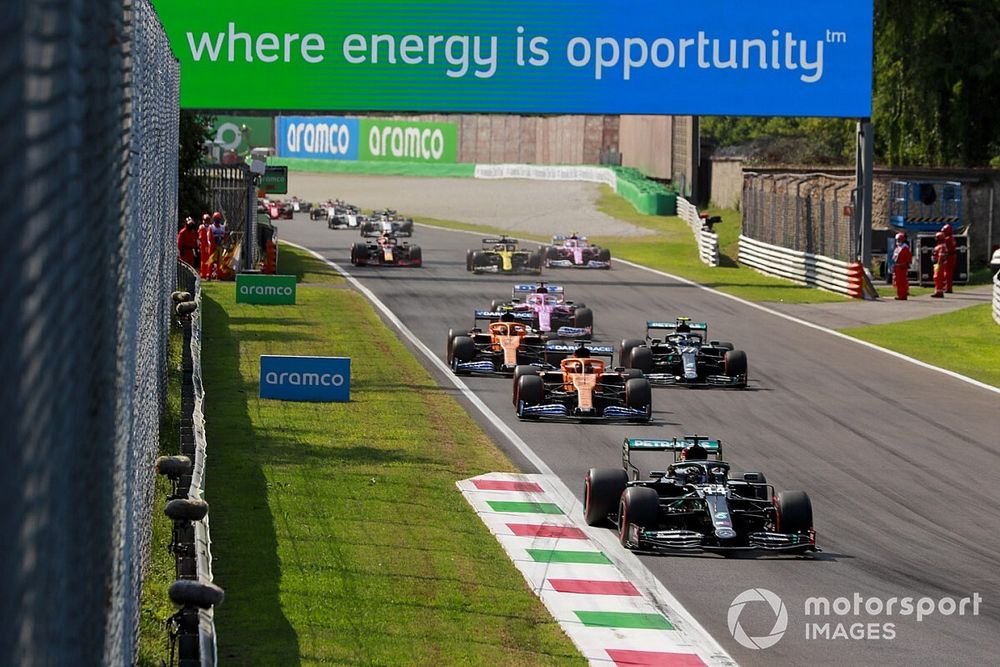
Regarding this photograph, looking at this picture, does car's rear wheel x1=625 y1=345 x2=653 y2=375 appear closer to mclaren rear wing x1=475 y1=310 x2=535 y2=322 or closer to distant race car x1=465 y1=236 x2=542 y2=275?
mclaren rear wing x1=475 y1=310 x2=535 y2=322

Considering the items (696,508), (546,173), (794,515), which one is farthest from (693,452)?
(546,173)

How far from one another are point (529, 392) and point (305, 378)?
2.83m

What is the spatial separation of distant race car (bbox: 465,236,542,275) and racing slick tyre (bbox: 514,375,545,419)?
23.9 m

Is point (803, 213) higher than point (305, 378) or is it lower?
higher

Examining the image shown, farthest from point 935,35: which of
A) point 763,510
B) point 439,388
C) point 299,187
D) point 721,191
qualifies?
point 299,187

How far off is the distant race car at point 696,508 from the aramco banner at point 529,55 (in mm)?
25618

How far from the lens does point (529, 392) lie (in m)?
20.1

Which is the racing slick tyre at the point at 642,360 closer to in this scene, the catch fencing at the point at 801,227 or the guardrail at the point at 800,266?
the guardrail at the point at 800,266

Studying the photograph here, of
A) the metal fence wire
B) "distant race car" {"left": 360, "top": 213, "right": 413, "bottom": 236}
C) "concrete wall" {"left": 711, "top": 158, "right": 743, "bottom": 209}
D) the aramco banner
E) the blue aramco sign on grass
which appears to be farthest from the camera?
"concrete wall" {"left": 711, "top": 158, "right": 743, "bottom": 209}

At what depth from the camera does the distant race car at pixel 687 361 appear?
917 inches

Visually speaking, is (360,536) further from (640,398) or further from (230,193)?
(230,193)

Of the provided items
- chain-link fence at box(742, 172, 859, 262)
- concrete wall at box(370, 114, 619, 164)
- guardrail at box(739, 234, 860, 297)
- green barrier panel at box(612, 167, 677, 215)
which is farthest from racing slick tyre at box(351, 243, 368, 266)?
concrete wall at box(370, 114, 619, 164)

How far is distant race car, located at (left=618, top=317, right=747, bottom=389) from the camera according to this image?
76.4 ft

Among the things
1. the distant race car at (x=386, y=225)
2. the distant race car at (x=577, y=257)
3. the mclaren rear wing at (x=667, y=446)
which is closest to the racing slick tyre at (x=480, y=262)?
the distant race car at (x=577, y=257)
